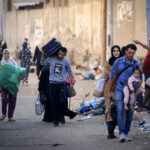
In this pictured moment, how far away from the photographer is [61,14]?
31.0m

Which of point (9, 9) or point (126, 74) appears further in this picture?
point (9, 9)

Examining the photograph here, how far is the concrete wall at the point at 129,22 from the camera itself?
22.9 meters

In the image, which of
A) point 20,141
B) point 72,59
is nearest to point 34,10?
point 72,59

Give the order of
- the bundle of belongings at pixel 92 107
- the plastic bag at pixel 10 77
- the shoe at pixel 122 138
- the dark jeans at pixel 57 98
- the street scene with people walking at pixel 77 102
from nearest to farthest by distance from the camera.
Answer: the shoe at pixel 122 138 → the street scene with people walking at pixel 77 102 → the dark jeans at pixel 57 98 → the plastic bag at pixel 10 77 → the bundle of belongings at pixel 92 107

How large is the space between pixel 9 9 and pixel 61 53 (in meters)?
25.9

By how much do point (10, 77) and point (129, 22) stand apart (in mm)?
12475

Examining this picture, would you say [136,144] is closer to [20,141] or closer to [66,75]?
[20,141]

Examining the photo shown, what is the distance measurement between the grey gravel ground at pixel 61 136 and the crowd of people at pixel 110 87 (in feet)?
0.81

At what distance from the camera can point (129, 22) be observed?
78.8ft

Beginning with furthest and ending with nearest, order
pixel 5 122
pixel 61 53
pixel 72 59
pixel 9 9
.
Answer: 1. pixel 9 9
2. pixel 72 59
3. pixel 5 122
4. pixel 61 53

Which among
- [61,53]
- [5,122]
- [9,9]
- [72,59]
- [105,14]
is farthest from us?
[9,9]

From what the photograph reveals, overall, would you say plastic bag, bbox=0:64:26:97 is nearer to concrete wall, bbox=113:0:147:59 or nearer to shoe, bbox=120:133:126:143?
shoe, bbox=120:133:126:143

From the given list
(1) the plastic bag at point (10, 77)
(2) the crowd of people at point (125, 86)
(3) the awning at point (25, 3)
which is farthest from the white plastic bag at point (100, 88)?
(3) the awning at point (25, 3)

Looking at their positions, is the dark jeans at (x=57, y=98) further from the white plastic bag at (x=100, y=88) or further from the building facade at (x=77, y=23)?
the building facade at (x=77, y=23)
